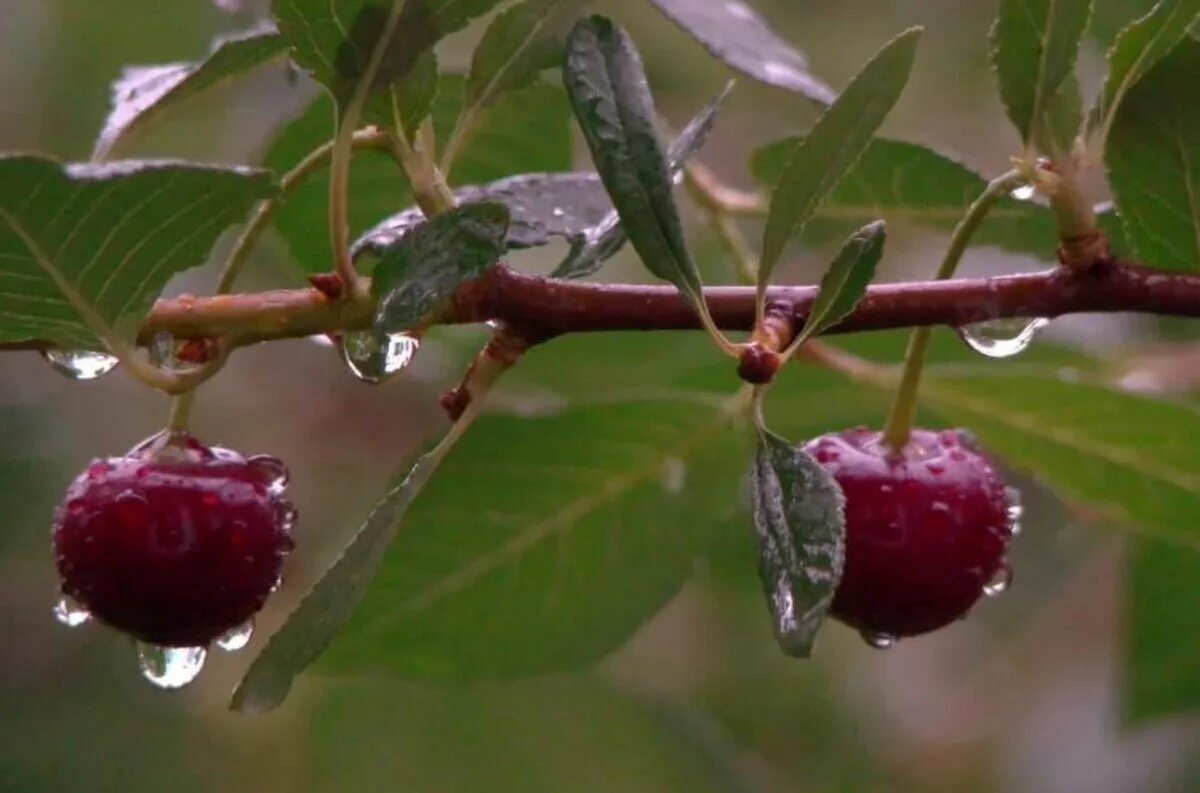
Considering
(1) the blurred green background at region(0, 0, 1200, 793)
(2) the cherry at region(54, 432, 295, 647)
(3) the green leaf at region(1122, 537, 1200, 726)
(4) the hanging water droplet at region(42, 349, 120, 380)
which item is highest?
(4) the hanging water droplet at region(42, 349, 120, 380)

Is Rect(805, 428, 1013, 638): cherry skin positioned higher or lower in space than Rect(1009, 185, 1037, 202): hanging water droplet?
lower

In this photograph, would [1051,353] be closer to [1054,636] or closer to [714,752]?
[714,752]

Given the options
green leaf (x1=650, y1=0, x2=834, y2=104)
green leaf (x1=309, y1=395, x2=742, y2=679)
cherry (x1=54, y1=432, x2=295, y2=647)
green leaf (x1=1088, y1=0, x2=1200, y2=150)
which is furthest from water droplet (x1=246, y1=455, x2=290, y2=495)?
green leaf (x1=1088, y1=0, x2=1200, y2=150)

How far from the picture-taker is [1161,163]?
844mm

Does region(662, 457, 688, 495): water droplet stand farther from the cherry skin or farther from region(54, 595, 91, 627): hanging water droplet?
region(54, 595, 91, 627): hanging water droplet

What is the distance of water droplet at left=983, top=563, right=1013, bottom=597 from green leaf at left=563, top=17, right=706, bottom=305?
1.08 ft

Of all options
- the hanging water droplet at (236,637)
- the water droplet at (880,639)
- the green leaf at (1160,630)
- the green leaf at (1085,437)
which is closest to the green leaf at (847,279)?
the water droplet at (880,639)

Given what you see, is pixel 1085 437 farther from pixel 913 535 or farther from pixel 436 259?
pixel 436 259

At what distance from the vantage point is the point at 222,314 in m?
0.70

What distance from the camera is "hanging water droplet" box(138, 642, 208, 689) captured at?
0.85m

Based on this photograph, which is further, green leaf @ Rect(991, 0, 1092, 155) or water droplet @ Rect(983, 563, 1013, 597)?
water droplet @ Rect(983, 563, 1013, 597)

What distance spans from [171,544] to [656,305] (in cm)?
28

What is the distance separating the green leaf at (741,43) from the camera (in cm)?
88

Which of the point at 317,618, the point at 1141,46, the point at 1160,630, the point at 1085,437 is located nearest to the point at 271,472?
the point at 317,618
